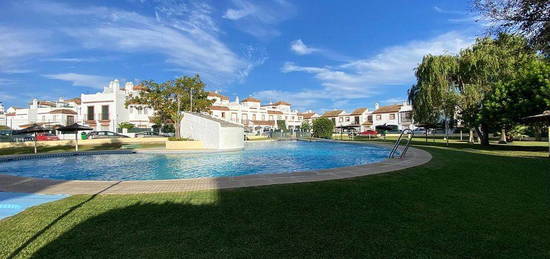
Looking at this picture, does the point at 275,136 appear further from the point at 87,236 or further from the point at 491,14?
the point at 87,236

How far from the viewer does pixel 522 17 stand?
7.45 metres

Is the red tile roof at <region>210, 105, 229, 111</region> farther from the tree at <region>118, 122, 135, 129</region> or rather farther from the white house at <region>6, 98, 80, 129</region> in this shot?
the white house at <region>6, 98, 80, 129</region>

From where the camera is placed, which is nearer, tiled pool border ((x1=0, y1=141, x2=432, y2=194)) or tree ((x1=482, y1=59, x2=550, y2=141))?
tiled pool border ((x1=0, y1=141, x2=432, y2=194))

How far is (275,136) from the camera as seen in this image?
129ft

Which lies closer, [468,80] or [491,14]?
[491,14]

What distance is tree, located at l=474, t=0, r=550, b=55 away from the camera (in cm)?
705

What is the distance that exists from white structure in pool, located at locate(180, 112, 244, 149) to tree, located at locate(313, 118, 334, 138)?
1836cm

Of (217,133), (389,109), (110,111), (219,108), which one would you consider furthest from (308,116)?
(217,133)

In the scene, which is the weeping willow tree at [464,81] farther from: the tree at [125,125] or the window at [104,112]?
the window at [104,112]

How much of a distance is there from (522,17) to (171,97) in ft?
88.8

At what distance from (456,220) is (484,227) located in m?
A: 0.36

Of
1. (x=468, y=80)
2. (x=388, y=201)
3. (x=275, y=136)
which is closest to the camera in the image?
(x=388, y=201)

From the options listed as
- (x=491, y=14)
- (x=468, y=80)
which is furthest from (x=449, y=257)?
(x=468, y=80)

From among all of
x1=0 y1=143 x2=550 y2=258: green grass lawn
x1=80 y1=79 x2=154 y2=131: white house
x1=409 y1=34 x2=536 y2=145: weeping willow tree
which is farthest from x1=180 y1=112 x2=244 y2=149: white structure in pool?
x1=80 y1=79 x2=154 y2=131: white house
